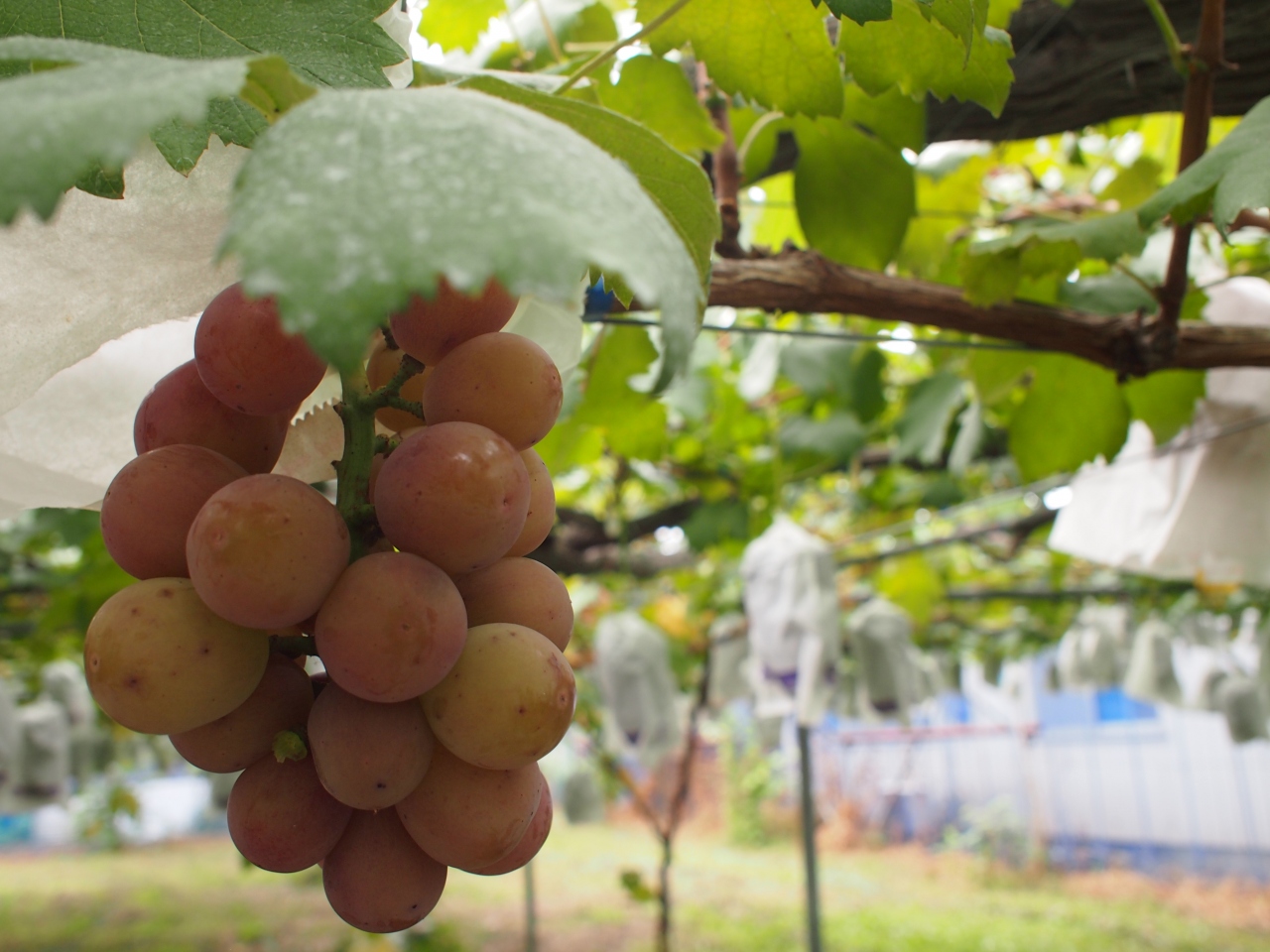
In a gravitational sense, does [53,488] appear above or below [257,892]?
above

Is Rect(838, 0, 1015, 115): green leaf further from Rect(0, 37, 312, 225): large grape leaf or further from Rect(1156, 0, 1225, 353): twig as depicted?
Rect(0, 37, 312, 225): large grape leaf

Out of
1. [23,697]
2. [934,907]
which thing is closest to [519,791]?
[23,697]

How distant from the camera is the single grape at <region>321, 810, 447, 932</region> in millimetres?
338

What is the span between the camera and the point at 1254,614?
A: 5559 millimetres

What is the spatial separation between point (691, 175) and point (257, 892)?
367 inches

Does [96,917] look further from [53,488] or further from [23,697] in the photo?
[53,488]

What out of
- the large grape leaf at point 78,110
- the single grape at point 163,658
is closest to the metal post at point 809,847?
the single grape at point 163,658

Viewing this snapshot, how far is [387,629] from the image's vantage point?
30 centimetres

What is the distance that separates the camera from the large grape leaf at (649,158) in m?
0.37

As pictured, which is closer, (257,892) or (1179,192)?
(1179,192)

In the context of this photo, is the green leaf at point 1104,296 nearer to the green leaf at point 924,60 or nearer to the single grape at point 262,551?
the green leaf at point 924,60

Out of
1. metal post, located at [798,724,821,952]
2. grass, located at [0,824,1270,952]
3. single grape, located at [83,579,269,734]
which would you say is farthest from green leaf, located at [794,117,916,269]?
grass, located at [0,824,1270,952]

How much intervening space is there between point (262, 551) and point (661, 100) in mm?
589

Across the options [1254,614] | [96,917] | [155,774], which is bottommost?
[96,917]
